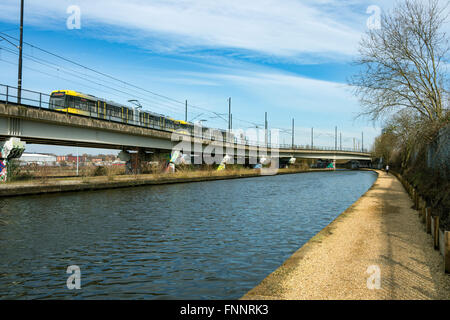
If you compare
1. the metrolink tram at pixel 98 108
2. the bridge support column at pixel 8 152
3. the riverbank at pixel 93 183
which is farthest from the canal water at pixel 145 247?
the metrolink tram at pixel 98 108

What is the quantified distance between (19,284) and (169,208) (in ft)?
39.8

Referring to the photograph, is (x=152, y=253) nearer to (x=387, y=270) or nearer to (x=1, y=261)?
(x=1, y=261)

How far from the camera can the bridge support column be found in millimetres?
25547

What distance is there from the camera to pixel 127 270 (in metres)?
8.59

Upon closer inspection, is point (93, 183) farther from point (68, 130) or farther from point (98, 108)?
point (98, 108)

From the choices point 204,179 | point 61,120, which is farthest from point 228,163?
point 61,120

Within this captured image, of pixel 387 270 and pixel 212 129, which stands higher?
pixel 212 129

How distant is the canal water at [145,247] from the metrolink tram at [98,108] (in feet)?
52.1

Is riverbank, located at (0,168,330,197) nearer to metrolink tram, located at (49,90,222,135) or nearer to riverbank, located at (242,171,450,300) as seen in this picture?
metrolink tram, located at (49,90,222,135)

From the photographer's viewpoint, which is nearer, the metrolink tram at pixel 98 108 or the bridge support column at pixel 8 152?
the bridge support column at pixel 8 152

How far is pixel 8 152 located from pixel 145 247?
20010 mm

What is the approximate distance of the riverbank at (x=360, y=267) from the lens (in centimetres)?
628

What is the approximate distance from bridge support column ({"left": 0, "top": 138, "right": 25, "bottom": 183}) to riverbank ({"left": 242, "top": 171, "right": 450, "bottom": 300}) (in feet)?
76.8

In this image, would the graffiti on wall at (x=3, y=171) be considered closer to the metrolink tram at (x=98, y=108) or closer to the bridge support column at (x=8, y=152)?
the bridge support column at (x=8, y=152)
